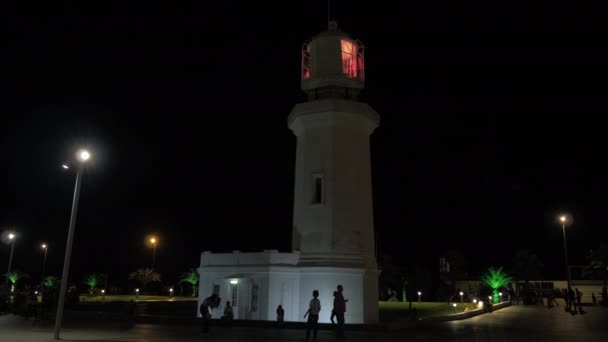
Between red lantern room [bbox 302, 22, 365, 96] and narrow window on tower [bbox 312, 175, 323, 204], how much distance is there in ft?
14.2

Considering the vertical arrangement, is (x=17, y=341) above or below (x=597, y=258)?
below

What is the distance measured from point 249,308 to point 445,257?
56258 mm

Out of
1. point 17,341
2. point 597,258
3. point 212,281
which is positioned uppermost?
point 597,258

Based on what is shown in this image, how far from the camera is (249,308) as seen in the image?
2180cm

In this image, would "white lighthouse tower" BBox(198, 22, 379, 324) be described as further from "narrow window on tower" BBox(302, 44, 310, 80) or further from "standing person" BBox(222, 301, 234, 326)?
"standing person" BBox(222, 301, 234, 326)

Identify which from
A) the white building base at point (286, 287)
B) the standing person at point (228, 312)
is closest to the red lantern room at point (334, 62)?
the white building base at point (286, 287)

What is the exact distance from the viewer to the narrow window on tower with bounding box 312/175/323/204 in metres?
23.3

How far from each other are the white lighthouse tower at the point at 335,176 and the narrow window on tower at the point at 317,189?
0.05 m

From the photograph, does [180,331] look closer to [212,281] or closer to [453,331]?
[212,281]

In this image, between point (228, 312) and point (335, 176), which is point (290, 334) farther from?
point (335, 176)

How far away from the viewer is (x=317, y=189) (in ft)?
77.3

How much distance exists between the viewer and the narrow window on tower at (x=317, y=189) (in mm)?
23289

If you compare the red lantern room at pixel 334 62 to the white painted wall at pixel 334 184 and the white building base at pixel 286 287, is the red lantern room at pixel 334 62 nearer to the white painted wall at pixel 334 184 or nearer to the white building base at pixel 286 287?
the white painted wall at pixel 334 184

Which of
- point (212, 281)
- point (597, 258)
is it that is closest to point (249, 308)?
point (212, 281)
